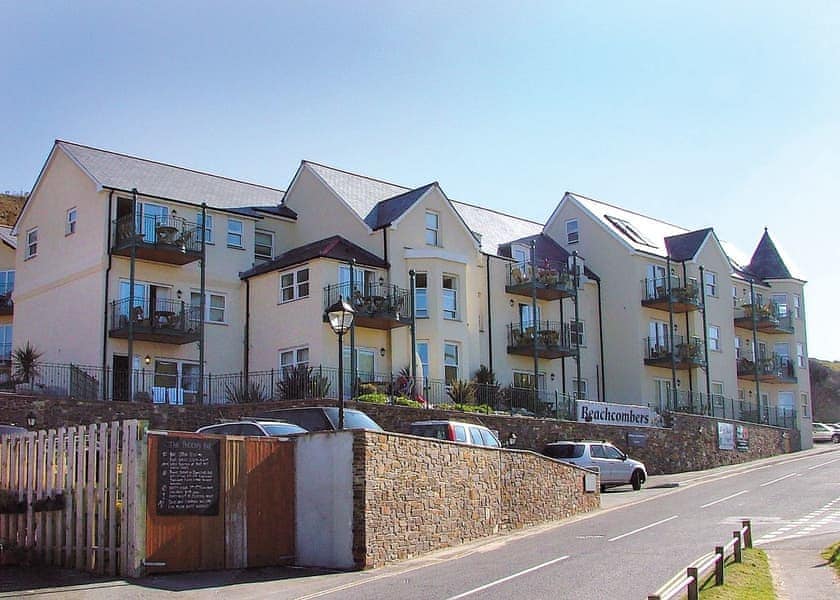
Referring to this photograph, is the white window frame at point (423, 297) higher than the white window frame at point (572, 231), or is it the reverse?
the white window frame at point (572, 231)

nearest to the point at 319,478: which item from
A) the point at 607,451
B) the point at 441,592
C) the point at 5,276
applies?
the point at 441,592

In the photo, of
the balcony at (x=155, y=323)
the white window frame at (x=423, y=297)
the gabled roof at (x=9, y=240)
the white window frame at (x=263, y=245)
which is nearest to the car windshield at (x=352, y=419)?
the balcony at (x=155, y=323)

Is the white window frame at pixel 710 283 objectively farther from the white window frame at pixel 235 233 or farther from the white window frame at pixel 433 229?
the white window frame at pixel 235 233

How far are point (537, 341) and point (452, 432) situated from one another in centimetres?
1944

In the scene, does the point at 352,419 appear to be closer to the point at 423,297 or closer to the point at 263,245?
the point at 423,297

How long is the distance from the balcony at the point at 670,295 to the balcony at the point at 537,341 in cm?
616

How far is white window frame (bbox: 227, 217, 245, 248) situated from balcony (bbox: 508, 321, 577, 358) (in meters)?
12.3

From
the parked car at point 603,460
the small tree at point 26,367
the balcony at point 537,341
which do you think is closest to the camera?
the parked car at point 603,460

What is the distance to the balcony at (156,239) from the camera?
3396 cm

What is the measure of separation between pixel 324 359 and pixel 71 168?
11774 mm

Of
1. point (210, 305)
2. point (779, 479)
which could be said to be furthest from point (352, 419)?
point (779, 479)

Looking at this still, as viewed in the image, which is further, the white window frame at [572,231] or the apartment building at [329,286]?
the white window frame at [572,231]

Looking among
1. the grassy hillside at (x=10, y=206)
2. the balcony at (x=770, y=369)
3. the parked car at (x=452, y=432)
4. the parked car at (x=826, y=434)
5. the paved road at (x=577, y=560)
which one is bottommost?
the paved road at (x=577, y=560)

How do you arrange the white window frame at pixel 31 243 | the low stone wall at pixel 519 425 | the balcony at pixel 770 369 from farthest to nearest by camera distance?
the balcony at pixel 770 369 → the white window frame at pixel 31 243 → the low stone wall at pixel 519 425
